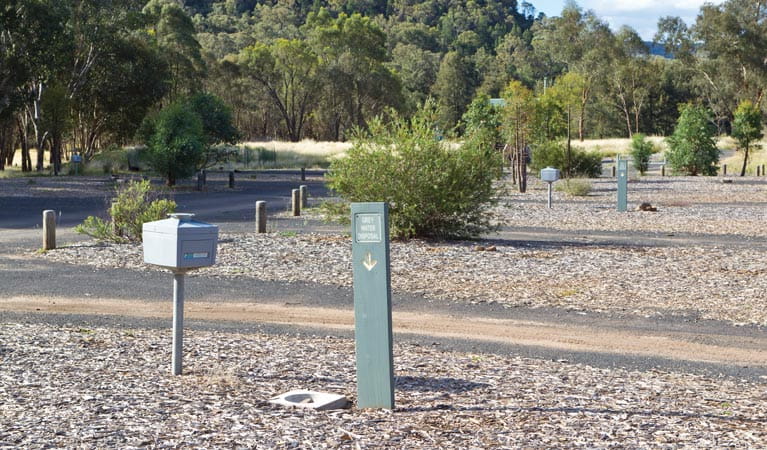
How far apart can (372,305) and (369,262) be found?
0.91 feet

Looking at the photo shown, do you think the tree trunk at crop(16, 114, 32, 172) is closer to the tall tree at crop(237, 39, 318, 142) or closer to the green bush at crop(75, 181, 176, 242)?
the tall tree at crop(237, 39, 318, 142)

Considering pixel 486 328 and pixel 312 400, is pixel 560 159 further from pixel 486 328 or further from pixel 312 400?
pixel 312 400

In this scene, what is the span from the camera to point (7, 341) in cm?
848

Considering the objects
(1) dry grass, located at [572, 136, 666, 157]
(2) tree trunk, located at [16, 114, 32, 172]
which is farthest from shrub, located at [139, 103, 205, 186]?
(1) dry grass, located at [572, 136, 666, 157]

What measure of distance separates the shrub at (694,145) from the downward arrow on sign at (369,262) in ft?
154

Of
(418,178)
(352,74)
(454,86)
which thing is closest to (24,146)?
(418,178)

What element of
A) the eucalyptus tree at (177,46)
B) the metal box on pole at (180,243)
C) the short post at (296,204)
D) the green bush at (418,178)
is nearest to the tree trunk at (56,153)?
the eucalyptus tree at (177,46)

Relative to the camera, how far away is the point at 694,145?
5112 centimetres

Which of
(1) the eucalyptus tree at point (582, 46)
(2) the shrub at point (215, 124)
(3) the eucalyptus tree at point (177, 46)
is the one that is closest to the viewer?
(2) the shrub at point (215, 124)

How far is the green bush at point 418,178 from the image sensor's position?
17219 mm

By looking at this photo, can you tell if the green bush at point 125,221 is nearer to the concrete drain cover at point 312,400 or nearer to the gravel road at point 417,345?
the gravel road at point 417,345

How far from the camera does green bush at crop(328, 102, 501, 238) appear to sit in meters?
17.2

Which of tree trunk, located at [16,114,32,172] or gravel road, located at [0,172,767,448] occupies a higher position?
tree trunk, located at [16,114,32,172]

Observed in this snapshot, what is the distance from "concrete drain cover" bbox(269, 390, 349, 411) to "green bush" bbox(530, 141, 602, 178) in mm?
37801
